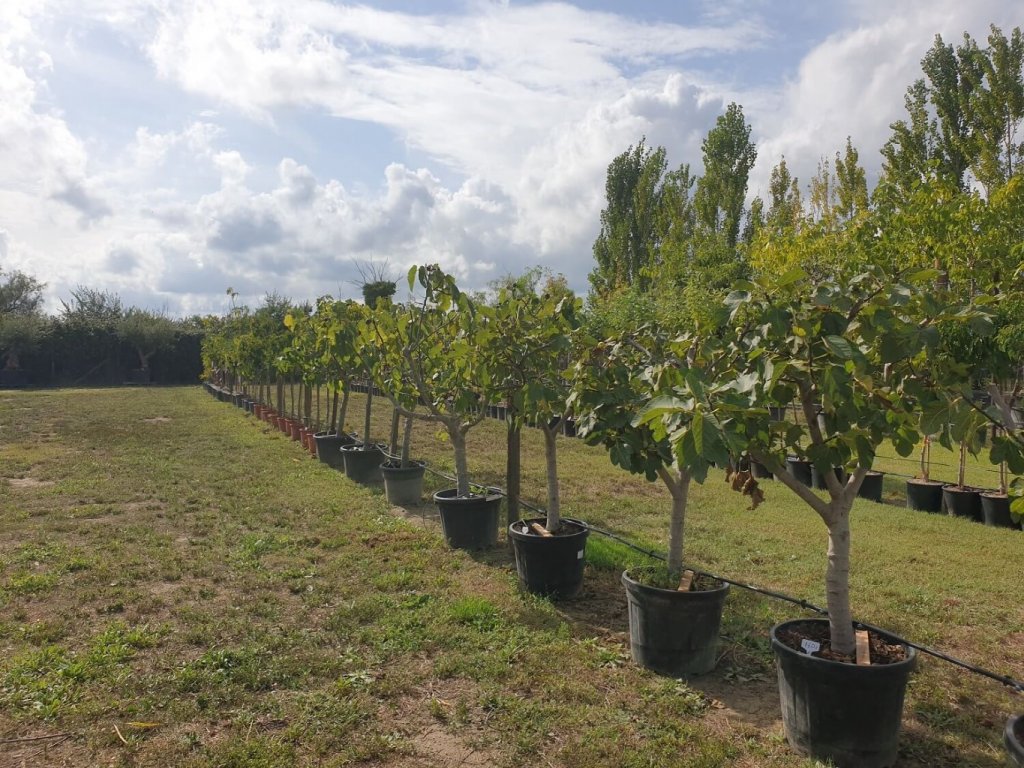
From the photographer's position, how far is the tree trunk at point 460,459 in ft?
22.0

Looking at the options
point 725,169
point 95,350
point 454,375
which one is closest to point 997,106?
point 725,169

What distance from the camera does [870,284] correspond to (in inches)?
123

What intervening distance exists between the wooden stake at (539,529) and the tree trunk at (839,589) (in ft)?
7.36

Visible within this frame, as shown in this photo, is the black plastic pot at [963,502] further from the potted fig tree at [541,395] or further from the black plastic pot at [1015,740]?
the black plastic pot at [1015,740]

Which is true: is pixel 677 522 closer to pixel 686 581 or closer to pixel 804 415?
pixel 686 581

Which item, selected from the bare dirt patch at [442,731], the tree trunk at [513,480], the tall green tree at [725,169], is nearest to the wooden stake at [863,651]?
the bare dirt patch at [442,731]

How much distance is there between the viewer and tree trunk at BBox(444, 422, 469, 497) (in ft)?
22.0

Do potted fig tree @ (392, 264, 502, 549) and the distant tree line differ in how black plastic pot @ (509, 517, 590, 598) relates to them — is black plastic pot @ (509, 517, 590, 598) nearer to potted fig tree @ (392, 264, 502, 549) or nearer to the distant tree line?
potted fig tree @ (392, 264, 502, 549)

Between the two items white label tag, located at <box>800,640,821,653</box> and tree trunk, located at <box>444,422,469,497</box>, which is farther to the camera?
tree trunk, located at <box>444,422,469,497</box>

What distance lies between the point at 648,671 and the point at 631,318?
10036mm

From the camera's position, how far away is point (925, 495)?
8828 millimetres

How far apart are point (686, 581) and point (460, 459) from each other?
3235mm

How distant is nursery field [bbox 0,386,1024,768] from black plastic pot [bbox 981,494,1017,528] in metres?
0.20

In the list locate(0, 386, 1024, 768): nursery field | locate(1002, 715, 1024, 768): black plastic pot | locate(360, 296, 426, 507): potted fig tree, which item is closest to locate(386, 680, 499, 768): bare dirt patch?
locate(0, 386, 1024, 768): nursery field
